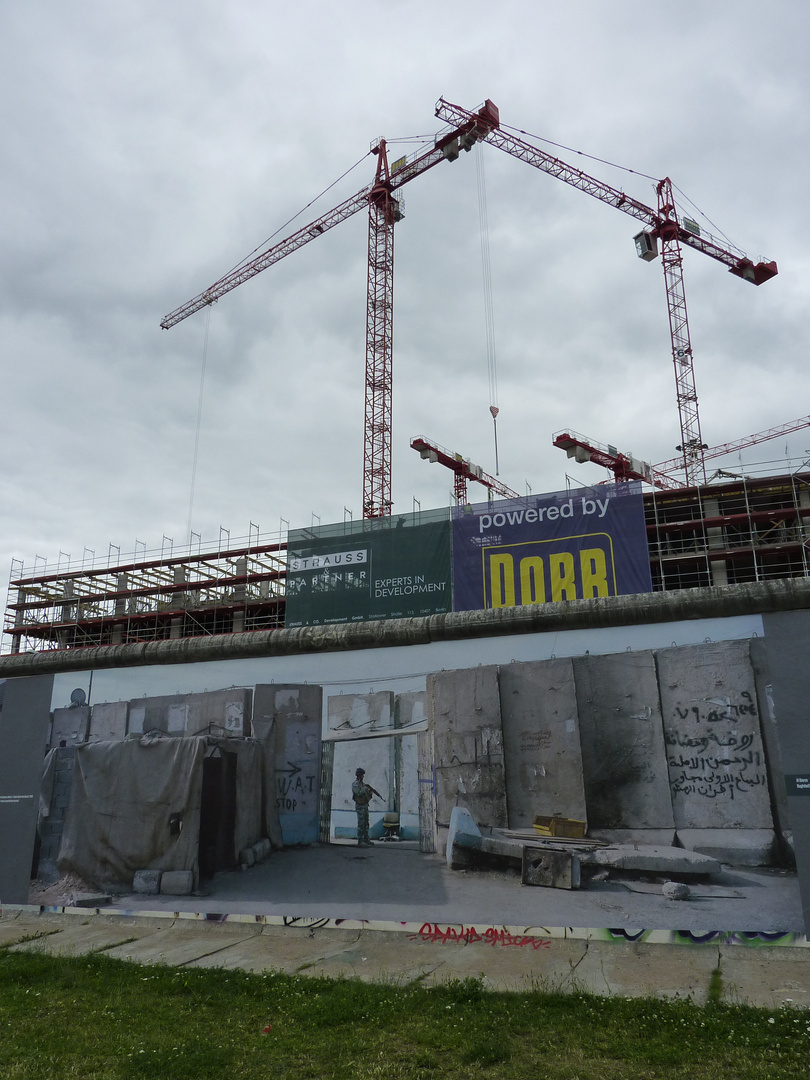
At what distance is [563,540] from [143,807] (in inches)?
577

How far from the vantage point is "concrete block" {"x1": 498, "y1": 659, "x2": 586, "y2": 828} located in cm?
935

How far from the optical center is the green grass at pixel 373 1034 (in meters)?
5.46

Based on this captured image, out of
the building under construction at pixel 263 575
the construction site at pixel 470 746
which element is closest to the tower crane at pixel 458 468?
the building under construction at pixel 263 575

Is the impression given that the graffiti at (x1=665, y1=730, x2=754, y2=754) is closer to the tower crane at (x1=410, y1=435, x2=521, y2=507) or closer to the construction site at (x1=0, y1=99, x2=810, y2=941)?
the construction site at (x1=0, y1=99, x2=810, y2=941)

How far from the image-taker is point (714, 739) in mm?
8852

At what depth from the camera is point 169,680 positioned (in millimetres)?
12320

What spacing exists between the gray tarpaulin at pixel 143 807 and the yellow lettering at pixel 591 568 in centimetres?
1369

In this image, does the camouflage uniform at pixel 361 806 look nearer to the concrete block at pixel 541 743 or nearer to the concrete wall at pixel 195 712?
the concrete wall at pixel 195 712

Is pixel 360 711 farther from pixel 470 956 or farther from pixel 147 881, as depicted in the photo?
pixel 147 881

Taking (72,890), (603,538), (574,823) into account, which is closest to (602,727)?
(574,823)

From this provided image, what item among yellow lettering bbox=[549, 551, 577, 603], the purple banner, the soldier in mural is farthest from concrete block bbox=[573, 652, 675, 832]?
yellow lettering bbox=[549, 551, 577, 603]

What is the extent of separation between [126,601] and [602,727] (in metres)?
47.4

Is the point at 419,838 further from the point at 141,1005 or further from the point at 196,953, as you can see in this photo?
the point at 141,1005

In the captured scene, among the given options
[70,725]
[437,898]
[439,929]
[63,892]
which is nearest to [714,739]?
[437,898]
